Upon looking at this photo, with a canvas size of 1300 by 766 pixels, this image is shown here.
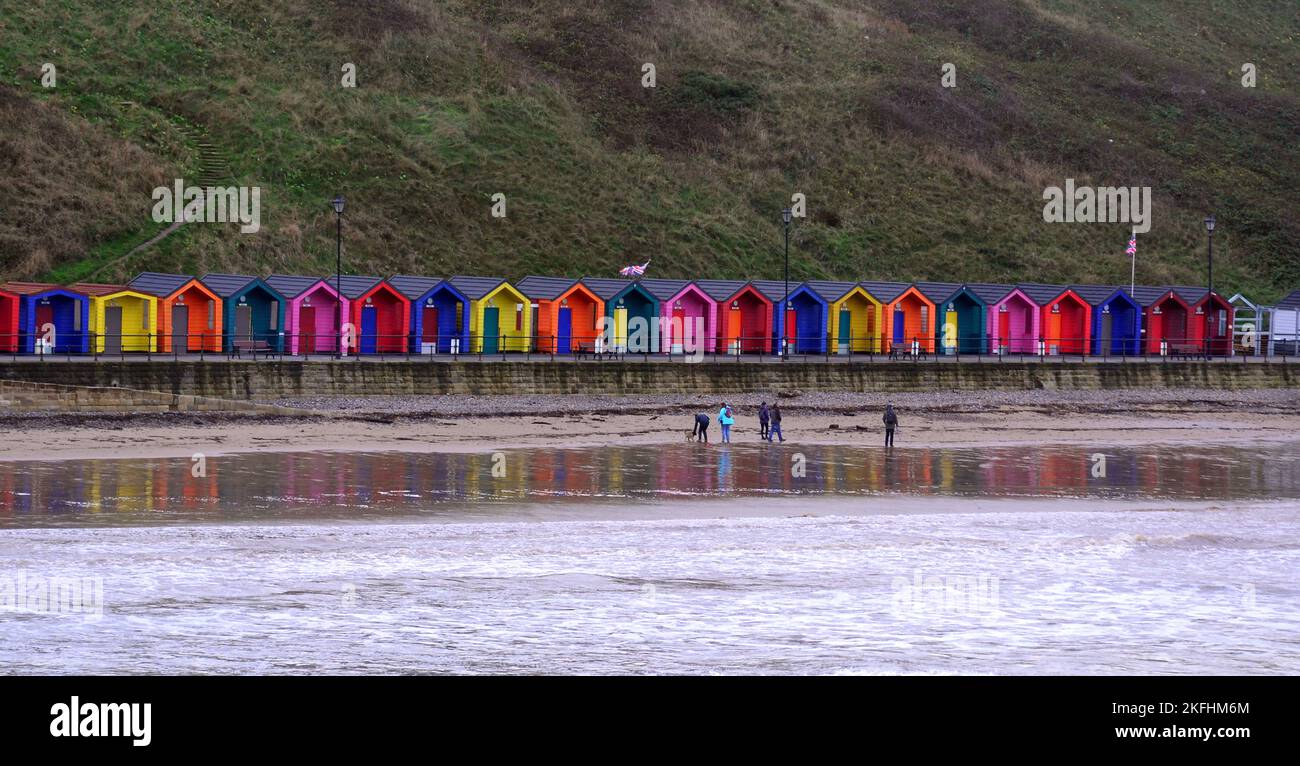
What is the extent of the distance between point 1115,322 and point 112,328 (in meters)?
44.3

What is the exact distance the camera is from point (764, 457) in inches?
1574

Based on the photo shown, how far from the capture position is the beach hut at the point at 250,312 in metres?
54.8

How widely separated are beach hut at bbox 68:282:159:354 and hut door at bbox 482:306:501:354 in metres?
12.6

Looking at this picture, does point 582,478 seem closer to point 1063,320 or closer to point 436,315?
point 436,315

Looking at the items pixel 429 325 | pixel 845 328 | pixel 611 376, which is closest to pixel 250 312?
pixel 429 325

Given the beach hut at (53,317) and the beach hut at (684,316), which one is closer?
the beach hut at (53,317)

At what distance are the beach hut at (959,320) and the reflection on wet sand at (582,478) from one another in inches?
922

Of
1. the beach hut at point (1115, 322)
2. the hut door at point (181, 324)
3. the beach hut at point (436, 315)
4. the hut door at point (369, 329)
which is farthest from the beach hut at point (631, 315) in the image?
the beach hut at point (1115, 322)

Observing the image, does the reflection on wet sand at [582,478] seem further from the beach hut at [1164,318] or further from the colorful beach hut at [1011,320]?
the beach hut at [1164,318]

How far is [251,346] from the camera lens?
2157 inches

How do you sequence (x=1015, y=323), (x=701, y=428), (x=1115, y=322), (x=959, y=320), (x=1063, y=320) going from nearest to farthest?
1. (x=701, y=428)
2. (x=959, y=320)
3. (x=1015, y=323)
4. (x=1063, y=320)
5. (x=1115, y=322)

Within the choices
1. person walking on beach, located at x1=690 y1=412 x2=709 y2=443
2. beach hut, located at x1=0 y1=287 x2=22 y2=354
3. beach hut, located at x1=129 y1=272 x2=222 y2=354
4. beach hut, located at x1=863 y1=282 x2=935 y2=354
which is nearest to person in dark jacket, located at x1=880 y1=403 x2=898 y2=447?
person walking on beach, located at x1=690 y1=412 x2=709 y2=443
